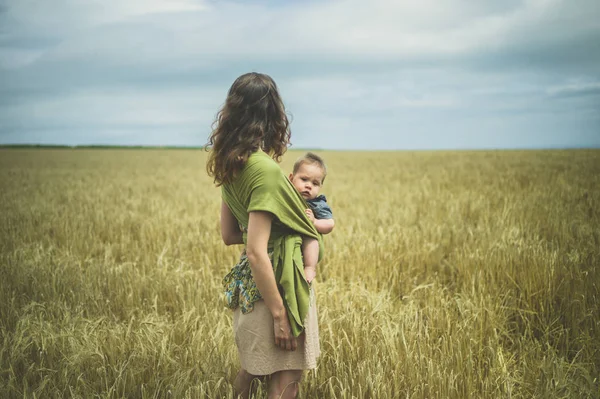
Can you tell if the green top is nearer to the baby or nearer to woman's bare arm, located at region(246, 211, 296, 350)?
woman's bare arm, located at region(246, 211, 296, 350)

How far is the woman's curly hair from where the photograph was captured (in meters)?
1.68

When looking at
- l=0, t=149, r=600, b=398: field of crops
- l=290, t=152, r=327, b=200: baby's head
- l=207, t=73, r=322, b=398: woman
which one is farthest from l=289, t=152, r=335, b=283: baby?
l=0, t=149, r=600, b=398: field of crops

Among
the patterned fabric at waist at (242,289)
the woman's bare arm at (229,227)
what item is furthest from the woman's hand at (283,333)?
the woman's bare arm at (229,227)

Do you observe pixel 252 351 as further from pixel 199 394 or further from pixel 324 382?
pixel 324 382

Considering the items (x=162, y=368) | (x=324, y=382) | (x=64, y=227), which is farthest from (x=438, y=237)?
(x=64, y=227)

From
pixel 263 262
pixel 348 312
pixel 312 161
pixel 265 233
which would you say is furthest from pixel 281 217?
pixel 348 312

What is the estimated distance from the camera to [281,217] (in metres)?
1.63

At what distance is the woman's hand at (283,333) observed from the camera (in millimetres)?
1688

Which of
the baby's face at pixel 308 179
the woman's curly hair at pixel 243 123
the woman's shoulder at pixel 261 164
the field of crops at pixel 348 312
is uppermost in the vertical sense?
the woman's curly hair at pixel 243 123

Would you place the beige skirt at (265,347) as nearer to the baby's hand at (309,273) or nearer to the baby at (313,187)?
the baby's hand at (309,273)

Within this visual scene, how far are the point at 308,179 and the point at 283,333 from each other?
2.58 feet

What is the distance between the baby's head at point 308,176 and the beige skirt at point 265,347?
605 mm

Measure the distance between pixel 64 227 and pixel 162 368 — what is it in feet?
15.4

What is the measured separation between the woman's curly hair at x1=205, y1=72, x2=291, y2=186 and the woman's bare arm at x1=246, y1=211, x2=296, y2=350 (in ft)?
0.81
